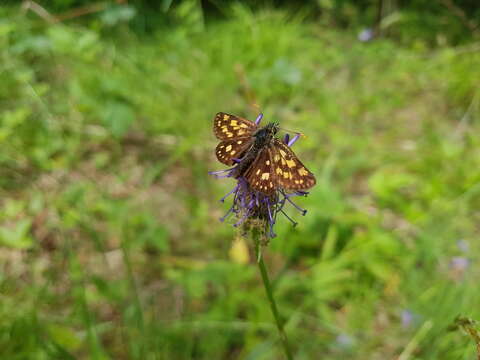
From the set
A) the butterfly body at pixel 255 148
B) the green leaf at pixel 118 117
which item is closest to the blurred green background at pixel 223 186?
the green leaf at pixel 118 117

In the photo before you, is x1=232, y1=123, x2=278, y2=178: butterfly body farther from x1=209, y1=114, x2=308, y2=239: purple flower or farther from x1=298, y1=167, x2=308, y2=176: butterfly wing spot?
x1=298, y1=167, x2=308, y2=176: butterfly wing spot

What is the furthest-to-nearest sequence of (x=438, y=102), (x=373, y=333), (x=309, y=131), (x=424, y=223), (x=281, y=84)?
1. (x=438, y=102)
2. (x=281, y=84)
3. (x=309, y=131)
4. (x=424, y=223)
5. (x=373, y=333)

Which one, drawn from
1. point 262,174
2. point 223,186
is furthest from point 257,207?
point 223,186

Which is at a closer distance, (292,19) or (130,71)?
(130,71)

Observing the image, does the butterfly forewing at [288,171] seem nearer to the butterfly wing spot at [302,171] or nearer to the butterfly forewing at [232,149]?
the butterfly wing spot at [302,171]

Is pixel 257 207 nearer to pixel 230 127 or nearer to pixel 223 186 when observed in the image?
pixel 230 127

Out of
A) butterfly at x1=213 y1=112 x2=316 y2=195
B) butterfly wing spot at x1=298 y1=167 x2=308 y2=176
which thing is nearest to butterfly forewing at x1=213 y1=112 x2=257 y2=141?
butterfly at x1=213 y1=112 x2=316 y2=195

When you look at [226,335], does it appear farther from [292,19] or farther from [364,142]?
[292,19]

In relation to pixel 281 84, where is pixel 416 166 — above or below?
below

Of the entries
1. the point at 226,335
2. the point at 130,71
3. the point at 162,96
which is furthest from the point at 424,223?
the point at 130,71
